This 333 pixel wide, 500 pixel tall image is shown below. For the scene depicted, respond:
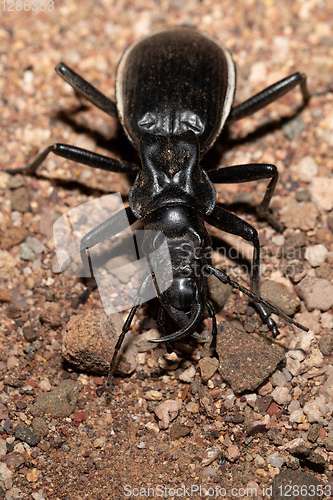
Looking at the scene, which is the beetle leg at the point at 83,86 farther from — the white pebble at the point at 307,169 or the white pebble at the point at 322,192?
the white pebble at the point at 322,192

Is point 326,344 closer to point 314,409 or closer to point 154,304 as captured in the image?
point 314,409

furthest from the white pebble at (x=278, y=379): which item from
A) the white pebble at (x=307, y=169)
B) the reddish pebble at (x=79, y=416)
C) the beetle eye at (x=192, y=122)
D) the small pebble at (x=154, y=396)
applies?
the beetle eye at (x=192, y=122)

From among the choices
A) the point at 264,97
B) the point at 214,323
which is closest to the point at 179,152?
the point at 264,97

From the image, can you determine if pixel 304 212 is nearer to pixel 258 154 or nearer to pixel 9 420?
pixel 258 154

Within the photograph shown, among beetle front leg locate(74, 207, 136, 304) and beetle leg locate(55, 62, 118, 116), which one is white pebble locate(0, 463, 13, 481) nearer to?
beetle front leg locate(74, 207, 136, 304)

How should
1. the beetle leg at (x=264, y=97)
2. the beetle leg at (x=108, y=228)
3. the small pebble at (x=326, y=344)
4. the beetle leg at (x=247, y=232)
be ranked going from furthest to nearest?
the beetle leg at (x=264, y=97) < the beetle leg at (x=108, y=228) < the beetle leg at (x=247, y=232) < the small pebble at (x=326, y=344)

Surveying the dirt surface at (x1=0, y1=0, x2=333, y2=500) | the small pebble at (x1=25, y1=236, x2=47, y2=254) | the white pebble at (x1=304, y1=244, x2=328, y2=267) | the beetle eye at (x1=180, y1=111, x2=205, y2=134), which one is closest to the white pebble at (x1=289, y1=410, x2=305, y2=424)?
the dirt surface at (x1=0, y1=0, x2=333, y2=500)
